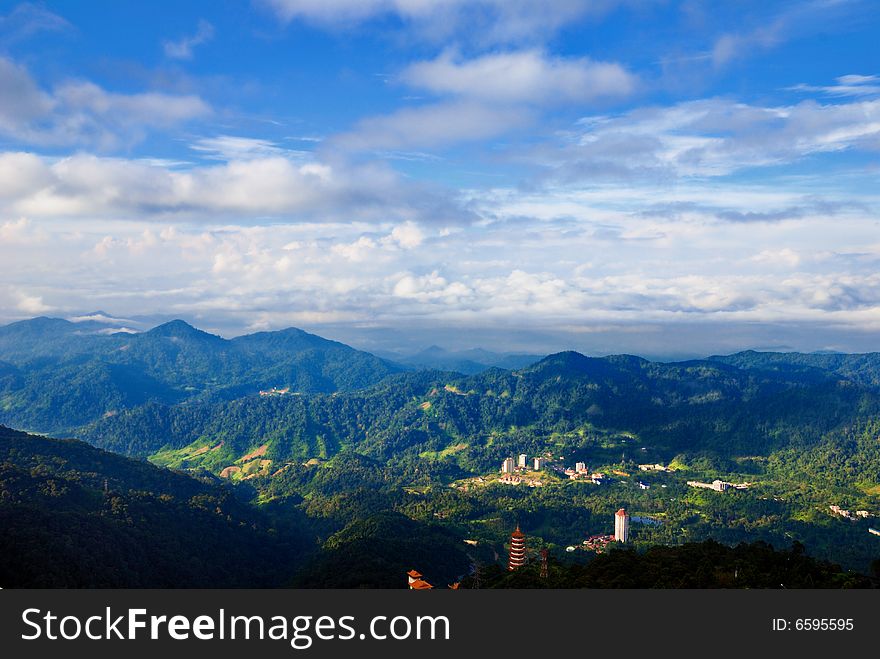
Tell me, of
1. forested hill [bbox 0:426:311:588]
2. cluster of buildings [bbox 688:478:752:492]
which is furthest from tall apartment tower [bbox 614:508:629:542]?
cluster of buildings [bbox 688:478:752:492]

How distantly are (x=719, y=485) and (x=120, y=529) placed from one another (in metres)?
152

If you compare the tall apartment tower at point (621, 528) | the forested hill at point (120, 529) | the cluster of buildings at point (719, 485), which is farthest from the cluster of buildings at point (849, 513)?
the forested hill at point (120, 529)

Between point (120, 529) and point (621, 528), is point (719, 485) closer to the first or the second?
point (621, 528)

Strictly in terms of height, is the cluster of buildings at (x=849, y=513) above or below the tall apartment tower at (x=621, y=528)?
below

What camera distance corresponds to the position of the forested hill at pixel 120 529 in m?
68.8

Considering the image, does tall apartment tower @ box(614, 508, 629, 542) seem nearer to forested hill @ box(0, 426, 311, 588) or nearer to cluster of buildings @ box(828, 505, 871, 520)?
cluster of buildings @ box(828, 505, 871, 520)

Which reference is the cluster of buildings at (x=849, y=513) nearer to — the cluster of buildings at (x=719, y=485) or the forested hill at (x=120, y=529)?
the cluster of buildings at (x=719, y=485)

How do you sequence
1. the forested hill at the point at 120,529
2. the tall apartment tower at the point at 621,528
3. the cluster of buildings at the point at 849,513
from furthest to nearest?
1. the cluster of buildings at the point at 849,513
2. the tall apartment tower at the point at 621,528
3. the forested hill at the point at 120,529

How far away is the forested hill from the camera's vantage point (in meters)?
68.8

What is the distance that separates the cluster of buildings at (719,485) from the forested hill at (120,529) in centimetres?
11239

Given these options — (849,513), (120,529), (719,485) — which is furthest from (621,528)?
(120,529)

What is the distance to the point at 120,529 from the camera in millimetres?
91875

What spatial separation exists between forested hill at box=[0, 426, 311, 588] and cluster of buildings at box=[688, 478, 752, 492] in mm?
112391
